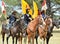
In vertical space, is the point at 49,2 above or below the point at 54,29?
above

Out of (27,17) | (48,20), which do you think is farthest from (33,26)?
(48,20)

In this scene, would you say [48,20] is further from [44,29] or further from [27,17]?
[27,17]

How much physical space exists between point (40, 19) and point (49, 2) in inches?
18.2

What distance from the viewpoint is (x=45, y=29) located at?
17.8 feet

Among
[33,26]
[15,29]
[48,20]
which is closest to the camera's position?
[48,20]

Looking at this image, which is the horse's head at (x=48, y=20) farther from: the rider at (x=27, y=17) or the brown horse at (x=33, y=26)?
the rider at (x=27, y=17)

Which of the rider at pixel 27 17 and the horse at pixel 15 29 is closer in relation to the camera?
the rider at pixel 27 17

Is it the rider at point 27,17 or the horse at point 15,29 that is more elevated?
the rider at point 27,17

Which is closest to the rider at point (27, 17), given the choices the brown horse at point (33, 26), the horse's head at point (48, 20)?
the brown horse at point (33, 26)

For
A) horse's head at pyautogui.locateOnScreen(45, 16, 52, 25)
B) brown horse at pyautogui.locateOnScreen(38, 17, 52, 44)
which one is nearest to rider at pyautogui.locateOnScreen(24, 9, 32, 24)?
brown horse at pyautogui.locateOnScreen(38, 17, 52, 44)

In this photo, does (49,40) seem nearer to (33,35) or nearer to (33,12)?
(33,35)

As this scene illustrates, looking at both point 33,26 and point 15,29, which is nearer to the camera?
point 33,26

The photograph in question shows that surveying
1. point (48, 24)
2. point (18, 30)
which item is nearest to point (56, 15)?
point (48, 24)

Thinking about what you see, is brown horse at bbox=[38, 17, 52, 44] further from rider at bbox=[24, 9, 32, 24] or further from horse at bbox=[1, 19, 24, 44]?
horse at bbox=[1, 19, 24, 44]
